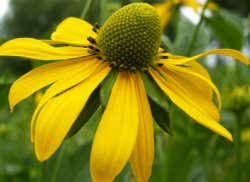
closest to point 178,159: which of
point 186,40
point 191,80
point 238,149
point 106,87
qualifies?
point 238,149

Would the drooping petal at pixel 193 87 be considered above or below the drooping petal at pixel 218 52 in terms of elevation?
below

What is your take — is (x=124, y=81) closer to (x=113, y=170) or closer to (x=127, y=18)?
(x=127, y=18)

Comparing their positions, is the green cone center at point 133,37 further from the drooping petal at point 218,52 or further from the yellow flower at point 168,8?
the yellow flower at point 168,8

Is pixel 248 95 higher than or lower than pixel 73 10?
higher

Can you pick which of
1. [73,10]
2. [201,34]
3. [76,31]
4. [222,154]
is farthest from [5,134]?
[73,10]

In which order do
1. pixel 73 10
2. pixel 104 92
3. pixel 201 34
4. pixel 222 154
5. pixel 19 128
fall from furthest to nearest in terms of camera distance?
1. pixel 73 10
2. pixel 19 128
3. pixel 222 154
4. pixel 201 34
5. pixel 104 92

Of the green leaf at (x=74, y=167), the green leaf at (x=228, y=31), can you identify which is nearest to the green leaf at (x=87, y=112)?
the green leaf at (x=74, y=167)
